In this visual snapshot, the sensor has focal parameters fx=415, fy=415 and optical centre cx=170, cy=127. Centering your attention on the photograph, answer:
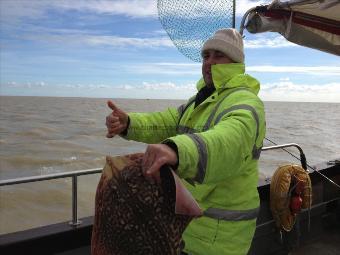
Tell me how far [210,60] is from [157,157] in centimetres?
86

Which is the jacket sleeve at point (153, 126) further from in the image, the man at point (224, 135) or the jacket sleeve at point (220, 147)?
the jacket sleeve at point (220, 147)

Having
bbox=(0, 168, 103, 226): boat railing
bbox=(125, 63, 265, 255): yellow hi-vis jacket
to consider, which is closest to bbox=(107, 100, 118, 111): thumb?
bbox=(125, 63, 265, 255): yellow hi-vis jacket

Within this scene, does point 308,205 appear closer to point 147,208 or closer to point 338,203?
point 338,203

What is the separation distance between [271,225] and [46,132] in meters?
24.0

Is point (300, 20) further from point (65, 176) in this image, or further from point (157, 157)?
point (157, 157)

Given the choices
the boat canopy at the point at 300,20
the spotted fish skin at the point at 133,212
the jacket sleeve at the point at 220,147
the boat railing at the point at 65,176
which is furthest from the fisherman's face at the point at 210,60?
the boat canopy at the point at 300,20

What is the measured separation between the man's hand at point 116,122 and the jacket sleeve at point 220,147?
63cm

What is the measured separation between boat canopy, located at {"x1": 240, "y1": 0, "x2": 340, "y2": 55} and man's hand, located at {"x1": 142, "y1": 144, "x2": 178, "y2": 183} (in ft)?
8.11

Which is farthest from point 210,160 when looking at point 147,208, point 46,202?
point 46,202

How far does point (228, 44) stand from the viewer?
2.04 meters

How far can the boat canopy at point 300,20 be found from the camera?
367cm

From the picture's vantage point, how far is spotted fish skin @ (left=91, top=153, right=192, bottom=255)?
148 centimetres

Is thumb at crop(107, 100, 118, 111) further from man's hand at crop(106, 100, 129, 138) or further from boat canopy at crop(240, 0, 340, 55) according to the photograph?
boat canopy at crop(240, 0, 340, 55)

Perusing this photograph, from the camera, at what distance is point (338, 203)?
5.56m
